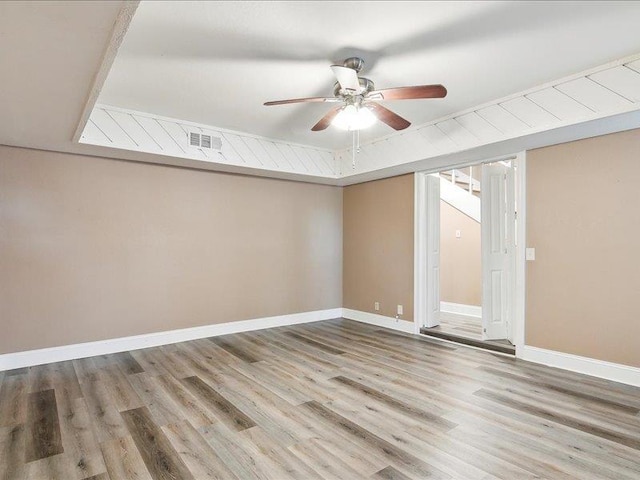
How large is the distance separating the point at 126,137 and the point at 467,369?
14.0 ft

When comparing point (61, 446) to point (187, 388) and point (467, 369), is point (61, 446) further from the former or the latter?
point (467, 369)

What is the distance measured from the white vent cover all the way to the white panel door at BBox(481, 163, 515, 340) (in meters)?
3.34

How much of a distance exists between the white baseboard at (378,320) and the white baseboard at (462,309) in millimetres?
1613

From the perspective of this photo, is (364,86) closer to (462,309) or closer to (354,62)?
(354,62)

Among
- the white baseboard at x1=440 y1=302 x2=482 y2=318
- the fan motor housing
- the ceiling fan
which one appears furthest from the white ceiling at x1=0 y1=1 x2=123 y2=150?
the white baseboard at x1=440 y1=302 x2=482 y2=318

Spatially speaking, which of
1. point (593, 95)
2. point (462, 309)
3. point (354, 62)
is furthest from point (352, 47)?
point (462, 309)

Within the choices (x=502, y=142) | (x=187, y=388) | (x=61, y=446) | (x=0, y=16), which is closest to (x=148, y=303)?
(x=187, y=388)

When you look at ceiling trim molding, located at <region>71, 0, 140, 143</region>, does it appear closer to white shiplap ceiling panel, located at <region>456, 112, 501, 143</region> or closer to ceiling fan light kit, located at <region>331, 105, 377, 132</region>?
ceiling fan light kit, located at <region>331, 105, 377, 132</region>

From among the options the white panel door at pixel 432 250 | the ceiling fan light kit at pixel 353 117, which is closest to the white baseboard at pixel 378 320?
the white panel door at pixel 432 250

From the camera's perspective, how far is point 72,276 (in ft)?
12.6

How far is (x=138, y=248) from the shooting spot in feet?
13.8

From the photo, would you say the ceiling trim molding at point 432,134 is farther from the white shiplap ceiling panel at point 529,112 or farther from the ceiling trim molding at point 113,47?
the ceiling trim molding at point 113,47

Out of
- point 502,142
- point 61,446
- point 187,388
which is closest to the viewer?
point 61,446

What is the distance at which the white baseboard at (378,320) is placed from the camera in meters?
4.99
